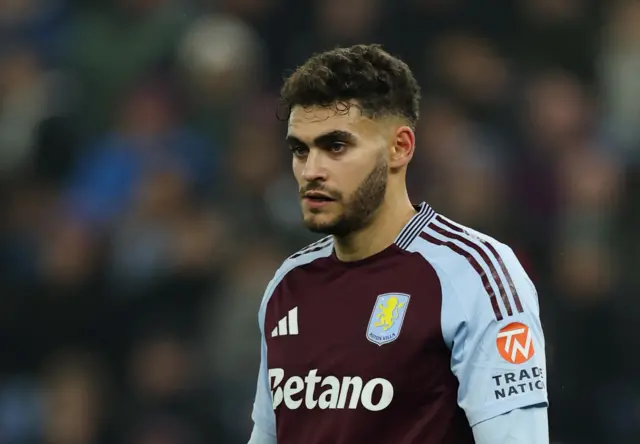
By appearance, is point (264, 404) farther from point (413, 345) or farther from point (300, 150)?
point (300, 150)

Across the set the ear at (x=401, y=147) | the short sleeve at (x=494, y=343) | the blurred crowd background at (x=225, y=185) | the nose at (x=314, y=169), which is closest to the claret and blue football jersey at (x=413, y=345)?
the short sleeve at (x=494, y=343)

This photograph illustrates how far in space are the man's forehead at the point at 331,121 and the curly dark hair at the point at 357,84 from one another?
0.5 inches

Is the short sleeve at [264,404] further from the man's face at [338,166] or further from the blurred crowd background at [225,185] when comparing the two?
the blurred crowd background at [225,185]

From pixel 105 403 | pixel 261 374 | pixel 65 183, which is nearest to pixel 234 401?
pixel 105 403

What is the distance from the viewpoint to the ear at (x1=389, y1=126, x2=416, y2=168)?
9.21ft

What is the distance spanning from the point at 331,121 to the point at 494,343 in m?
0.62

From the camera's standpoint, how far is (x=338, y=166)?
2.73 m

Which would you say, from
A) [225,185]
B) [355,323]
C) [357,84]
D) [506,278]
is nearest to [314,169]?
[357,84]

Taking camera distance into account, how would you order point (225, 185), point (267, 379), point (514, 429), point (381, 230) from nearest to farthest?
1. point (514, 429)
2. point (381, 230)
3. point (267, 379)
4. point (225, 185)

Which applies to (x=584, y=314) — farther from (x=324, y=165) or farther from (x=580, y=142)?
(x=324, y=165)

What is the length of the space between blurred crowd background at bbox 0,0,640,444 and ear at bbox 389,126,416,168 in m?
2.45

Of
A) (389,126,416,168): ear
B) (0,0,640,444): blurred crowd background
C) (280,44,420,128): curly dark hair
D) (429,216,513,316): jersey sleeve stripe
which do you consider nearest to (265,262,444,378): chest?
(429,216,513,316): jersey sleeve stripe

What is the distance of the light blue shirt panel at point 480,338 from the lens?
8.31ft

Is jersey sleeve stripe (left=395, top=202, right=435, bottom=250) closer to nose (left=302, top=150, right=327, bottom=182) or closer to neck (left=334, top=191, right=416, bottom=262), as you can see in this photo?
neck (left=334, top=191, right=416, bottom=262)
